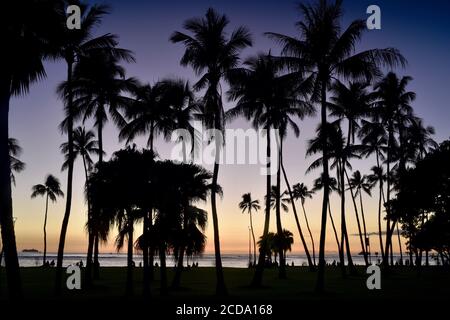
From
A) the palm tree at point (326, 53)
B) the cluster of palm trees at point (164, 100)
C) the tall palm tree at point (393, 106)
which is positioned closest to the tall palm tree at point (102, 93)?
the cluster of palm trees at point (164, 100)

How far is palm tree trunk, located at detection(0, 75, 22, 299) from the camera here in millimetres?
15695

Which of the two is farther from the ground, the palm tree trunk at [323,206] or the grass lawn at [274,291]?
the palm tree trunk at [323,206]

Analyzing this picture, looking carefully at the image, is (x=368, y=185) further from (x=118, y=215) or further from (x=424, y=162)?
(x=118, y=215)

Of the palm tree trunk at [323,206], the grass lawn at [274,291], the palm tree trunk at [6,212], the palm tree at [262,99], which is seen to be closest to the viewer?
the palm tree trunk at [6,212]

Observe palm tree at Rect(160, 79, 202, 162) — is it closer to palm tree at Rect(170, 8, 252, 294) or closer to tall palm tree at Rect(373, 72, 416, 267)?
palm tree at Rect(170, 8, 252, 294)

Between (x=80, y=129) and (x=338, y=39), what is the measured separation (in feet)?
98.0

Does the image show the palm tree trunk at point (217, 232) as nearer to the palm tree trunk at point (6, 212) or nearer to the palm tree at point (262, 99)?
the palm tree at point (262, 99)

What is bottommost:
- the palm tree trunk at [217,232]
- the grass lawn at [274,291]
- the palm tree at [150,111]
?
the grass lawn at [274,291]

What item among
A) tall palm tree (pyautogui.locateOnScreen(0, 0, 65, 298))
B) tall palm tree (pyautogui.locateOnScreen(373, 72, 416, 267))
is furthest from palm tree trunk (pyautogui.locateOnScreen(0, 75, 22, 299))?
tall palm tree (pyautogui.locateOnScreen(373, 72, 416, 267))

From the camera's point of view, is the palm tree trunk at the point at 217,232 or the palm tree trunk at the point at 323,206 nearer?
the palm tree trunk at the point at 323,206

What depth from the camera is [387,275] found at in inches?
1688

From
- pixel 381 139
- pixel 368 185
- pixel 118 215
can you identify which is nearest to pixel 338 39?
pixel 118 215

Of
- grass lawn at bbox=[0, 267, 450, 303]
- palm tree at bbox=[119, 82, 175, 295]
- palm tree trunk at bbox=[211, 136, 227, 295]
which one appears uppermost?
palm tree at bbox=[119, 82, 175, 295]

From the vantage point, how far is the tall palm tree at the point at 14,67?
52.1 feet
